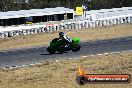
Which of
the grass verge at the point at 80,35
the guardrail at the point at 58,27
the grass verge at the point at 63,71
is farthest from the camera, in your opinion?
the guardrail at the point at 58,27

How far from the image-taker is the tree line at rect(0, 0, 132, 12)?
294 feet

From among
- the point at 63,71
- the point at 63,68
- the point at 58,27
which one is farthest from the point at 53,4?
the point at 63,71

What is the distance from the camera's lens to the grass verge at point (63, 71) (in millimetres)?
16766

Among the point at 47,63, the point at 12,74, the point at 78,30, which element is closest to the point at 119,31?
the point at 78,30

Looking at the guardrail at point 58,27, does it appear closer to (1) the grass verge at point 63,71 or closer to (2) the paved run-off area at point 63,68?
(2) the paved run-off area at point 63,68

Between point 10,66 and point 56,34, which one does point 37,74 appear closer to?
point 10,66

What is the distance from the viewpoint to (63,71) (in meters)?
19.4

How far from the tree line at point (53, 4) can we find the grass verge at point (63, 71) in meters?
66.5

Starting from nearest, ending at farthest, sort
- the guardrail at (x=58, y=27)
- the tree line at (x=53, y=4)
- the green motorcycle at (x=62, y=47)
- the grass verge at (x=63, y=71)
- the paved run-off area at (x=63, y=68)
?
the grass verge at (x=63, y=71)
the paved run-off area at (x=63, y=68)
the green motorcycle at (x=62, y=47)
the guardrail at (x=58, y=27)
the tree line at (x=53, y=4)

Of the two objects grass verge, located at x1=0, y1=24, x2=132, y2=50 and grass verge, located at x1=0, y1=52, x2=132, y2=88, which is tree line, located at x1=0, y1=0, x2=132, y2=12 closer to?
grass verge, located at x1=0, y1=24, x2=132, y2=50

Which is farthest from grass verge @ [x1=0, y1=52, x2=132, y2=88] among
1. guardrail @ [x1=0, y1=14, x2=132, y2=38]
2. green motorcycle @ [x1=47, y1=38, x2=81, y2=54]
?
guardrail @ [x1=0, y1=14, x2=132, y2=38]

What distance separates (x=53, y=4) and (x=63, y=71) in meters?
71.2

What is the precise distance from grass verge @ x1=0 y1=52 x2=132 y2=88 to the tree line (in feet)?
218

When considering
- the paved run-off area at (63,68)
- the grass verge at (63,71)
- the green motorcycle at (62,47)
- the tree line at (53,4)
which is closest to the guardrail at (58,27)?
the paved run-off area at (63,68)
